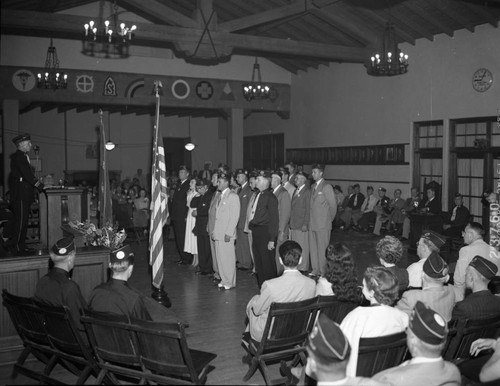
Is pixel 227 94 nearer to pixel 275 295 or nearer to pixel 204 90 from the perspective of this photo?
pixel 204 90

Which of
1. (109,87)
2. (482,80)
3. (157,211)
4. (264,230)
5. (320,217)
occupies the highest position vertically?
(109,87)

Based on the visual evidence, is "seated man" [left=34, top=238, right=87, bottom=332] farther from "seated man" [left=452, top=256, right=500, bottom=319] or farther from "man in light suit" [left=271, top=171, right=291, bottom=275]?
"man in light suit" [left=271, top=171, right=291, bottom=275]

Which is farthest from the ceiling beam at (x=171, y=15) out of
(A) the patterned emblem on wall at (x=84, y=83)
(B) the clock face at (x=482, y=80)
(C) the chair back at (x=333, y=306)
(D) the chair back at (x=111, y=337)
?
(D) the chair back at (x=111, y=337)

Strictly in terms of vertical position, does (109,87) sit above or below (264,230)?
above

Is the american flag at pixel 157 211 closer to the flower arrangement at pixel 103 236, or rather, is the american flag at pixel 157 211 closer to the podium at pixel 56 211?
the flower arrangement at pixel 103 236

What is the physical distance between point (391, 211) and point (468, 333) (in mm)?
10261

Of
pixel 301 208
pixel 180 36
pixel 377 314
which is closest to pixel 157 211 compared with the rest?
pixel 301 208

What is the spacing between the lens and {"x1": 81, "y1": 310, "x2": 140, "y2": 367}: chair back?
3.77 m

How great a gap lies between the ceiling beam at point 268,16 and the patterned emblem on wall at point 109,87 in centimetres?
500

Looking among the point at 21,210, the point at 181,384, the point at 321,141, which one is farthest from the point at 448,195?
the point at 181,384

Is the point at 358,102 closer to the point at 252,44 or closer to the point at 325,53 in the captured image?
the point at 325,53

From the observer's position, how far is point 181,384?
12.0ft

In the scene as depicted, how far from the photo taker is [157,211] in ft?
21.2

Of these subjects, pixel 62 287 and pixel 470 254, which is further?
pixel 470 254
